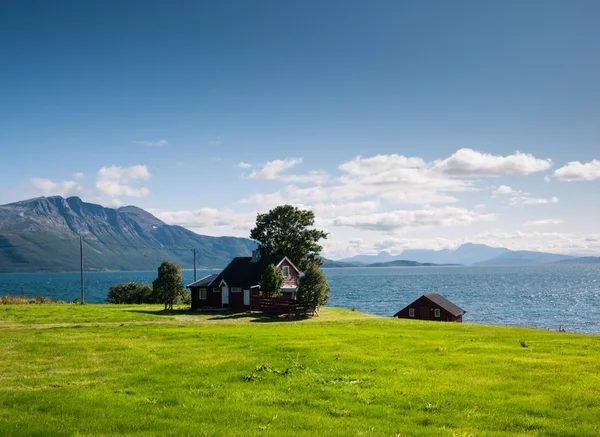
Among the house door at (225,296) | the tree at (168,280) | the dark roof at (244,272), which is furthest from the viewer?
the house door at (225,296)

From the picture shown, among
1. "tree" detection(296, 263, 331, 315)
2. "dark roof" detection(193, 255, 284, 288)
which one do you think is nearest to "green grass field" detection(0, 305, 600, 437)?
"tree" detection(296, 263, 331, 315)

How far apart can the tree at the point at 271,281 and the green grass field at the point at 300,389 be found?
129 feet

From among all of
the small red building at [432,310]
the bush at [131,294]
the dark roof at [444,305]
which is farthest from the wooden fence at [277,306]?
the bush at [131,294]

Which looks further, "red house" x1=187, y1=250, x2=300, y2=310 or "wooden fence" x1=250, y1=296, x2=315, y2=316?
"red house" x1=187, y1=250, x2=300, y2=310

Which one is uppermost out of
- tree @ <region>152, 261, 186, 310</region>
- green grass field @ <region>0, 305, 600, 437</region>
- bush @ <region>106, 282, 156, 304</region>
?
tree @ <region>152, 261, 186, 310</region>

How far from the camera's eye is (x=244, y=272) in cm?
7225

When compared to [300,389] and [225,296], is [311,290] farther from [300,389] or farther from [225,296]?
[300,389]

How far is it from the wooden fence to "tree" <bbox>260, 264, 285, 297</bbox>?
4.86 ft

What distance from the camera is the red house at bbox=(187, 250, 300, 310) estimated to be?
69188 millimetres

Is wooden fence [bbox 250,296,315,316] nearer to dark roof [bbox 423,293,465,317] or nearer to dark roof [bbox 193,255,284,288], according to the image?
dark roof [bbox 193,255,284,288]

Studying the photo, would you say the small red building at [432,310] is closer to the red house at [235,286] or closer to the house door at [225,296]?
the red house at [235,286]

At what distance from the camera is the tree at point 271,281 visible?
67.4 meters

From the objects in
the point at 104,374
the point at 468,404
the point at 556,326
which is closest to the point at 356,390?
the point at 468,404

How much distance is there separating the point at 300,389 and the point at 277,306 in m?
48.9
